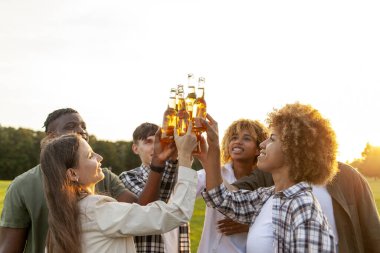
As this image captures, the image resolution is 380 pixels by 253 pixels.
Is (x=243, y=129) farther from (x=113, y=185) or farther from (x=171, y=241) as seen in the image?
(x=113, y=185)

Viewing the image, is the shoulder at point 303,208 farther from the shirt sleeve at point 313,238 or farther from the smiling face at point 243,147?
the smiling face at point 243,147

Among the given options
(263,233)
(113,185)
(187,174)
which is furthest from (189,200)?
(113,185)

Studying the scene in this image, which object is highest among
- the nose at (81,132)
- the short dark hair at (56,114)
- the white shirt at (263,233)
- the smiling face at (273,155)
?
the short dark hair at (56,114)

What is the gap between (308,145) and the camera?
159 inches

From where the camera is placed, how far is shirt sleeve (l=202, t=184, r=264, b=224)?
462 cm

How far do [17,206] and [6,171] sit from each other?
46849 millimetres

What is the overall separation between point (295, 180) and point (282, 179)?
13 cm

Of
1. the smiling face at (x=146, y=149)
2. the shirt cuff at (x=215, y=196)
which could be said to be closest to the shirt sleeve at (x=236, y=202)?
the shirt cuff at (x=215, y=196)

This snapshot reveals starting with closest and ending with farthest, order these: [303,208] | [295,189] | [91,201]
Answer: [303,208]
[91,201]
[295,189]

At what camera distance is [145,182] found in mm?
5590

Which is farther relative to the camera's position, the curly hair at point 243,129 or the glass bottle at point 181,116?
the curly hair at point 243,129

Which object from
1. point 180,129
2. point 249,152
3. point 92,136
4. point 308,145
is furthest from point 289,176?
point 92,136

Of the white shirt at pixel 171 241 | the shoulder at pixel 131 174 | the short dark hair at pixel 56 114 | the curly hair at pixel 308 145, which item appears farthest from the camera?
the shoulder at pixel 131 174

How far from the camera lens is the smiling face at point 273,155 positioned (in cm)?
420
